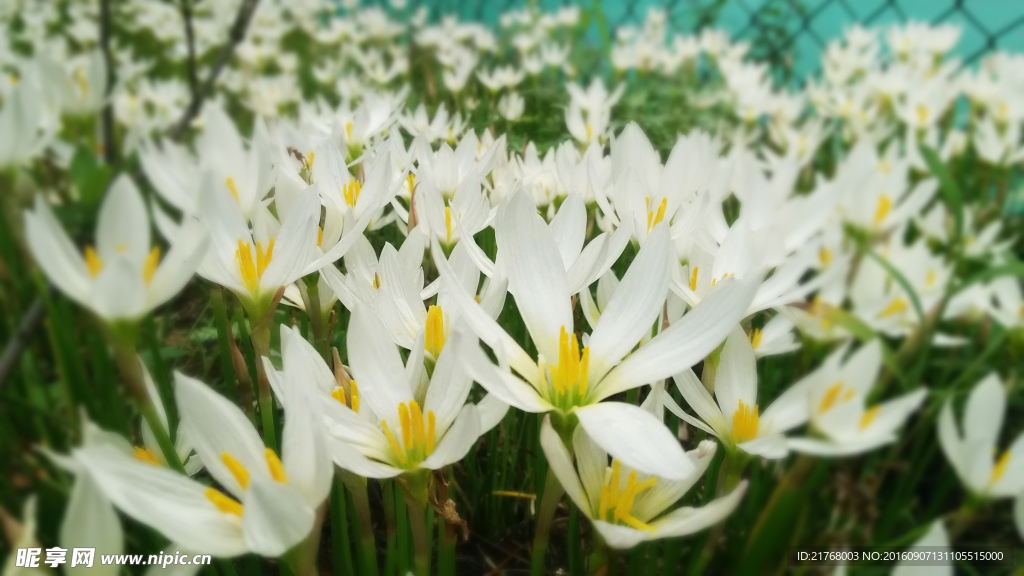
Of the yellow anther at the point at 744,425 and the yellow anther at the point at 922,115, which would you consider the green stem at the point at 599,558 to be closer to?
the yellow anther at the point at 744,425

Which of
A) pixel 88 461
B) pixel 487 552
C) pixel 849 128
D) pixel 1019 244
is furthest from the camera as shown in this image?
pixel 849 128

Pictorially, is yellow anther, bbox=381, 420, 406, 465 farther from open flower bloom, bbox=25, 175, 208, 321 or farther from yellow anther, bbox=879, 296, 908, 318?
yellow anther, bbox=879, 296, 908, 318

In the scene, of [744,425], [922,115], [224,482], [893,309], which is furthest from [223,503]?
[922,115]

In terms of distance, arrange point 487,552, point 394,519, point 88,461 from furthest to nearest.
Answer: point 487,552 < point 394,519 < point 88,461

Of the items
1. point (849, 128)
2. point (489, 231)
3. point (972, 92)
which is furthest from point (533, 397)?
point (972, 92)

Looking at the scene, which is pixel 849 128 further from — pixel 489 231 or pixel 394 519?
pixel 394 519

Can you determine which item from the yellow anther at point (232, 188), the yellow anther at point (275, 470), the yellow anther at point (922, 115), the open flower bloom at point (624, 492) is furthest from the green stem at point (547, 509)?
the yellow anther at point (922, 115)

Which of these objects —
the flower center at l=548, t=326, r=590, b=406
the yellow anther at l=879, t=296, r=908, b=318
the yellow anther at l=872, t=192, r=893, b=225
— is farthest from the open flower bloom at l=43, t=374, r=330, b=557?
the yellow anther at l=872, t=192, r=893, b=225
